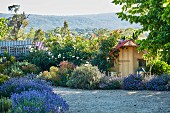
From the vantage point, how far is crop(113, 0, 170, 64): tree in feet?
27.1

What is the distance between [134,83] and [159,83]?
103cm

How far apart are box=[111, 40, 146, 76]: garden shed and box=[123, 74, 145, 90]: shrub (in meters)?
3.58

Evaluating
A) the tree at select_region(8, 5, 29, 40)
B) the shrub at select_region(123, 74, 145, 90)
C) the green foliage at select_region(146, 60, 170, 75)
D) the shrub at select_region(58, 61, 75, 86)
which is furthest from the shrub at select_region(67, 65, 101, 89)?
the tree at select_region(8, 5, 29, 40)

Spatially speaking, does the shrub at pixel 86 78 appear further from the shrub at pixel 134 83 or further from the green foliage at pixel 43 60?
the green foliage at pixel 43 60

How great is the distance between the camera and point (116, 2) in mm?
10055

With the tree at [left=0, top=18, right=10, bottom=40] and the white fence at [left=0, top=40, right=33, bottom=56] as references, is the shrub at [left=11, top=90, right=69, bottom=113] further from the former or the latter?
the white fence at [left=0, top=40, right=33, bottom=56]

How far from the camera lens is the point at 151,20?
8914 mm

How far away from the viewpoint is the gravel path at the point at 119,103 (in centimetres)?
952

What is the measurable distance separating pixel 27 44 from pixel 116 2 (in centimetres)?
1909

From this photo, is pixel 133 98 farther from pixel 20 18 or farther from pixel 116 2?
pixel 20 18

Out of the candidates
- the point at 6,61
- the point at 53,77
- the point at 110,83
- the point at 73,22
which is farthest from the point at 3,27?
the point at 73,22

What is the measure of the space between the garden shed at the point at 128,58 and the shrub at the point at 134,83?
3576 mm

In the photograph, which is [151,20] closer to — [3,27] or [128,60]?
[128,60]

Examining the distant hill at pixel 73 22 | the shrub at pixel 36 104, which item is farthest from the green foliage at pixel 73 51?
the distant hill at pixel 73 22
